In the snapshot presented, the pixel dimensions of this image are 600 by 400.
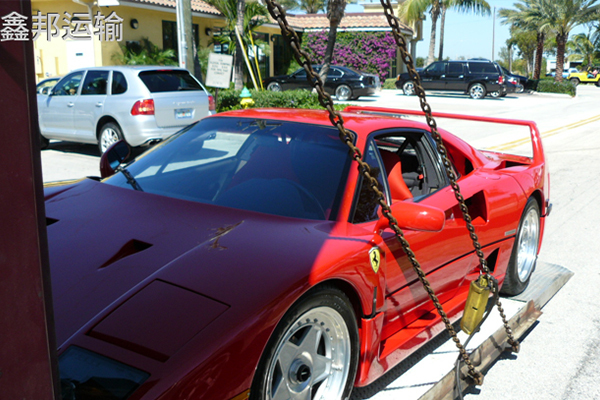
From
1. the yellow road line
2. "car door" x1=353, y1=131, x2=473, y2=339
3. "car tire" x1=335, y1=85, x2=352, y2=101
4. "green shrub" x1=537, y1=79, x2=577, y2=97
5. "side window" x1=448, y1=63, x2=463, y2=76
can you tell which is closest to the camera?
"car door" x1=353, y1=131, x2=473, y2=339

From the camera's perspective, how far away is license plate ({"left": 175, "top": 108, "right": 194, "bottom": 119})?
1027 cm

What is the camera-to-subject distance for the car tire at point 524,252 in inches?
164

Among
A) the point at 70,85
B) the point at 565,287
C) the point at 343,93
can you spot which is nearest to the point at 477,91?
the point at 343,93

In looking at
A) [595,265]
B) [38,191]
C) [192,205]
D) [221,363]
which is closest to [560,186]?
[595,265]

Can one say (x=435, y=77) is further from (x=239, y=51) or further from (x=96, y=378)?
(x=96, y=378)

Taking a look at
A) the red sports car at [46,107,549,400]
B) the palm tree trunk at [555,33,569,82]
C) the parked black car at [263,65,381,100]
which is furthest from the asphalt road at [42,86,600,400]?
the palm tree trunk at [555,33,569,82]

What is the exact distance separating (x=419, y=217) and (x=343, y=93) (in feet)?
77.0

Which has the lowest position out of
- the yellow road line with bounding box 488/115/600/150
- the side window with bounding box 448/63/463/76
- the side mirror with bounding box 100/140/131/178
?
the yellow road line with bounding box 488/115/600/150

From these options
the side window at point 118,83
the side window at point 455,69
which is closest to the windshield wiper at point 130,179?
the side window at point 118,83

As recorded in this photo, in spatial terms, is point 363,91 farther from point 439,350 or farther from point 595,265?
point 439,350

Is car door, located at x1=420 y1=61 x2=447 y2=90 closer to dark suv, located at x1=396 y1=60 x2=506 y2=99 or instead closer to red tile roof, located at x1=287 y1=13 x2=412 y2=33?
dark suv, located at x1=396 y1=60 x2=506 y2=99

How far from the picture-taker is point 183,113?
10367 mm

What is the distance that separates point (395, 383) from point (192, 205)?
1388mm

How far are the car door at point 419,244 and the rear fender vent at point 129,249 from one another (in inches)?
39.2
